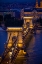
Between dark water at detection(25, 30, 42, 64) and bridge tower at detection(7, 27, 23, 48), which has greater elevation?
bridge tower at detection(7, 27, 23, 48)

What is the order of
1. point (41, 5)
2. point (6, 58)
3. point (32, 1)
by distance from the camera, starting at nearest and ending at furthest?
point (6, 58)
point (41, 5)
point (32, 1)

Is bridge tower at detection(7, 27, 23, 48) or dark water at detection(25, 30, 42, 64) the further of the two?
bridge tower at detection(7, 27, 23, 48)

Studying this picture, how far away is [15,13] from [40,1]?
5.38 m

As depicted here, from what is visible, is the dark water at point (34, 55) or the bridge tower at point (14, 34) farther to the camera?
the bridge tower at point (14, 34)

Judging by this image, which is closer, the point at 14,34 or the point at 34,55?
the point at 34,55

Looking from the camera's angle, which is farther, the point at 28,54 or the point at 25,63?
the point at 28,54

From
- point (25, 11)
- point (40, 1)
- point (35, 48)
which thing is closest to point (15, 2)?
point (40, 1)

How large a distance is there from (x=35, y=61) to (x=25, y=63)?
1.00ft

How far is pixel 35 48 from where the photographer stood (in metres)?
7.12

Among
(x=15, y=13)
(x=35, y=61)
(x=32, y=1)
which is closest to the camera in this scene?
(x=35, y=61)

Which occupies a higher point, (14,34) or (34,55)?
(14,34)

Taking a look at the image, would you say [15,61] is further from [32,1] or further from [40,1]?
[32,1]

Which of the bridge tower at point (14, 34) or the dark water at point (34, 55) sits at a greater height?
the bridge tower at point (14, 34)

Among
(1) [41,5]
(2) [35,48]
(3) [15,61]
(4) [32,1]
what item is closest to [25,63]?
(3) [15,61]
